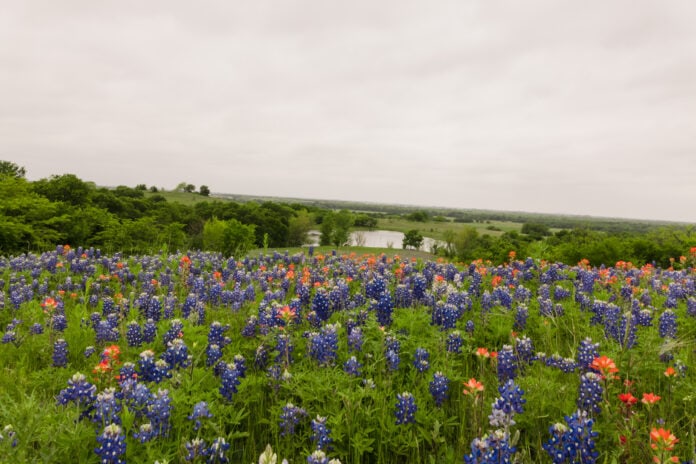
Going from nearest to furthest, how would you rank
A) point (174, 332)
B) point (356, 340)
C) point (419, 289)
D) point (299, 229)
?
point (356, 340), point (174, 332), point (419, 289), point (299, 229)

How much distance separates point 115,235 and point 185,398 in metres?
20.2

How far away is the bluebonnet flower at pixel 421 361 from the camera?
12.7 feet

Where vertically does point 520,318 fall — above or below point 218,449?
above

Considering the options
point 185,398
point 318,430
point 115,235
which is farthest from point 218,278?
point 115,235

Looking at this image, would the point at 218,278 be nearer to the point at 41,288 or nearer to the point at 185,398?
the point at 41,288

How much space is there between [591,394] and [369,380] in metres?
1.74

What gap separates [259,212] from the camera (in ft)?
276

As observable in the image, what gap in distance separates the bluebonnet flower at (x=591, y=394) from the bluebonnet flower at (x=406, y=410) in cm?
130

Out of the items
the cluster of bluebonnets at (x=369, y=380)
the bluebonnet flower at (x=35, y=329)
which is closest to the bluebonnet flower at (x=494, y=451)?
the cluster of bluebonnets at (x=369, y=380)

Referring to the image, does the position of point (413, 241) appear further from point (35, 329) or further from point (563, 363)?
point (563, 363)

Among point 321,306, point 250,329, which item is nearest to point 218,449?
point 250,329

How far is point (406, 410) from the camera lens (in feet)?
10.3

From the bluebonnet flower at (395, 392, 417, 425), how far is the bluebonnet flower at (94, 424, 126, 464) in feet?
6.46

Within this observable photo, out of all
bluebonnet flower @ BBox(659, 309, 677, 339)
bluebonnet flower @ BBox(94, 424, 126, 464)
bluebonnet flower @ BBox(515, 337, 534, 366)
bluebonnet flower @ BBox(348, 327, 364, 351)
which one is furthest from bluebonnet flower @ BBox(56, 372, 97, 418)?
bluebonnet flower @ BBox(659, 309, 677, 339)
